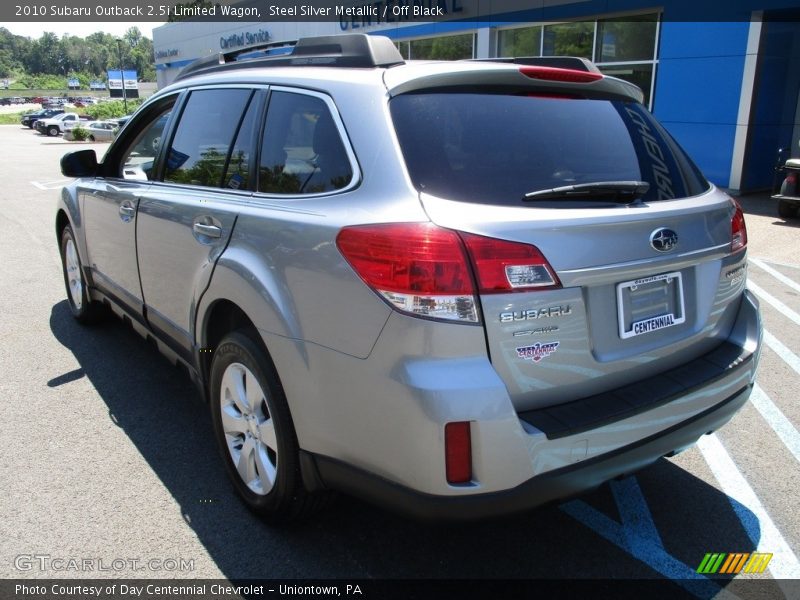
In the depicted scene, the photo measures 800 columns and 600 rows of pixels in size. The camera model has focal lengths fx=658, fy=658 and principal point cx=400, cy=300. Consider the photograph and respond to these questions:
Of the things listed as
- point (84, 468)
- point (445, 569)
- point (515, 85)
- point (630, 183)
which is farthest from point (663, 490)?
point (84, 468)

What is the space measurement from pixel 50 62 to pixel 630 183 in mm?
224716

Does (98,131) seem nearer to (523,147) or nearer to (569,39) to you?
(569,39)

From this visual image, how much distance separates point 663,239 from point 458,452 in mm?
1085

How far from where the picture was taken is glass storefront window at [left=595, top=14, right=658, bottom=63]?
579 inches

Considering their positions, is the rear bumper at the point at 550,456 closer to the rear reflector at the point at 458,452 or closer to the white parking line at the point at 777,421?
the rear reflector at the point at 458,452

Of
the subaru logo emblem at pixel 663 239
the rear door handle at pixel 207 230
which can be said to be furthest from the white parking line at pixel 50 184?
the subaru logo emblem at pixel 663 239

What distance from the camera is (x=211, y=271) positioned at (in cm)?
290

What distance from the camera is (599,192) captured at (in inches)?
92.2

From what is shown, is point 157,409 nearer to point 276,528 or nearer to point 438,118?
point 276,528

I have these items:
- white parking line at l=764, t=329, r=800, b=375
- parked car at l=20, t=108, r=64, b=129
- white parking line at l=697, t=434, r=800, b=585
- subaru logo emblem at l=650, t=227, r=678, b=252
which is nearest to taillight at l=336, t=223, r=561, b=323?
subaru logo emblem at l=650, t=227, r=678, b=252

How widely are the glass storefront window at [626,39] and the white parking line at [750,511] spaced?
44.1 ft

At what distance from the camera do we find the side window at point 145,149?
395 centimetres

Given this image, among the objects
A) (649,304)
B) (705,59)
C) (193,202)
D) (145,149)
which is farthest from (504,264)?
(705,59)

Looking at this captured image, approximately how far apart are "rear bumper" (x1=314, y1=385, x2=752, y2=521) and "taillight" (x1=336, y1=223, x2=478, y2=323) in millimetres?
572
